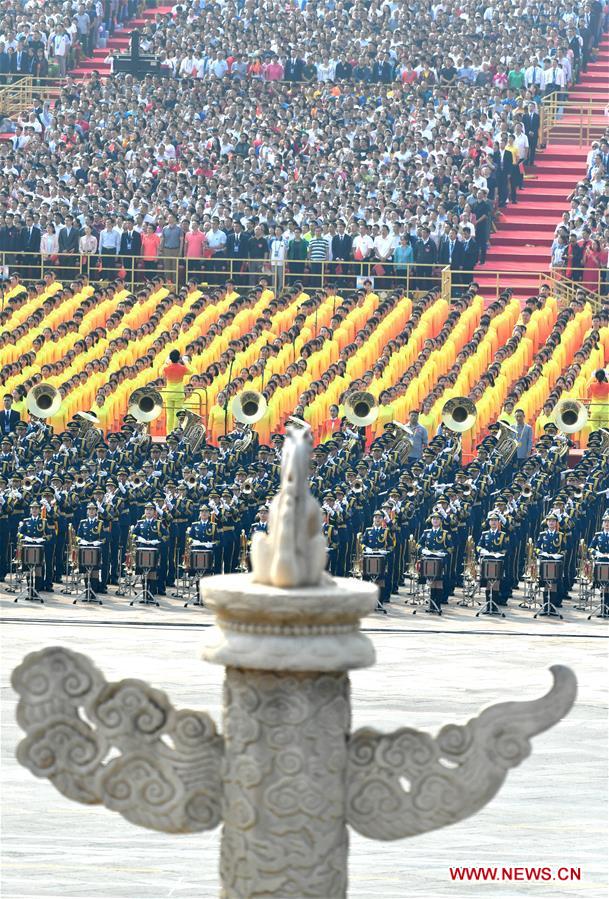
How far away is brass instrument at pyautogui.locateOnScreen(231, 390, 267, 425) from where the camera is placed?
30.5 m

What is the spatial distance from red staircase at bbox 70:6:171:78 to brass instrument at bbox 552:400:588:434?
26882mm

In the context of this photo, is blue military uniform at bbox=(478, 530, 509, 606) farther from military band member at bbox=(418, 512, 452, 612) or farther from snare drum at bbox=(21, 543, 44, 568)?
snare drum at bbox=(21, 543, 44, 568)

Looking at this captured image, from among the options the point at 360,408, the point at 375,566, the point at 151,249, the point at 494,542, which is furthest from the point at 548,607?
the point at 151,249

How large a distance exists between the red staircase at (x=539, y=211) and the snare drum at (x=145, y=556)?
57.5 ft

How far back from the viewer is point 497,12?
175 ft

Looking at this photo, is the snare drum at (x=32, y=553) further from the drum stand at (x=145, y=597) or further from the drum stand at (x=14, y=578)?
the drum stand at (x=145, y=597)

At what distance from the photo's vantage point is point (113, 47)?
191ft

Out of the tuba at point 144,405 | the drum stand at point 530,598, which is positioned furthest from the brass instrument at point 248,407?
the drum stand at point 530,598

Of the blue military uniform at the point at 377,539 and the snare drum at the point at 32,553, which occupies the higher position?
the blue military uniform at the point at 377,539

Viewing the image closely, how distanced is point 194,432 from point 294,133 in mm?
18466

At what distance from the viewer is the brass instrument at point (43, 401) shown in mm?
31031

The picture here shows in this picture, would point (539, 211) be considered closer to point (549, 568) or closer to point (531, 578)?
point (531, 578)

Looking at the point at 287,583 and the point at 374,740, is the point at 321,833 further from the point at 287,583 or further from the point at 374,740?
the point at 287,583

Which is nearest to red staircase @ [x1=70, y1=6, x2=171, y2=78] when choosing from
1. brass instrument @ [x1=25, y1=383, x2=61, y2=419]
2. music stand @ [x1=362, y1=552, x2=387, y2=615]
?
brass instrument @ [x1=25, y1=383, x2=61, y2=419]
